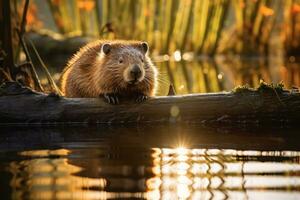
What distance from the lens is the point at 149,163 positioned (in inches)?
205

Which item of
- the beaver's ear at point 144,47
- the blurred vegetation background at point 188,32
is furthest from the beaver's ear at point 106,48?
the blurred vegetation background at point 188,32

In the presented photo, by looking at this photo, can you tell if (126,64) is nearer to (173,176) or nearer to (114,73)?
(114,73)

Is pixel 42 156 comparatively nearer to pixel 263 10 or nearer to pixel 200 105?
pixel 200 105

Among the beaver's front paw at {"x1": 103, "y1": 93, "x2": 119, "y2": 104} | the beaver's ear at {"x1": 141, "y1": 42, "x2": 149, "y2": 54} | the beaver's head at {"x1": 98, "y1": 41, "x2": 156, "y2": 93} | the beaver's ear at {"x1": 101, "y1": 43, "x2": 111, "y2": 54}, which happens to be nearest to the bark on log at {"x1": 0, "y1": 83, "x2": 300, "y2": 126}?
the beaver's front paw at {"x1": 103, "y1": 93, "x2": 119, "y2": 104}

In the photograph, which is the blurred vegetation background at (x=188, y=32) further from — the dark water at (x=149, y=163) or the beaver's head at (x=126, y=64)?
the dark water at (x=149, y=163)

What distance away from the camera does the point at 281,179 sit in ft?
15.2

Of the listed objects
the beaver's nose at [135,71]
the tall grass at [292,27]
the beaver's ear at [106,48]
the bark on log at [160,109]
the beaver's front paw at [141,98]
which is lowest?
the bark on log at [160,109]

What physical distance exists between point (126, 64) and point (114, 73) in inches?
7.2

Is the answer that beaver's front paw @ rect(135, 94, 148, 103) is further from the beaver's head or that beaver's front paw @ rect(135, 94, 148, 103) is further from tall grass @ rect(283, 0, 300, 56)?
tall grass @ rect(283, 0, 300, 56)

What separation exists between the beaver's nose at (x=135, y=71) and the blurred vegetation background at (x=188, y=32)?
357 inches

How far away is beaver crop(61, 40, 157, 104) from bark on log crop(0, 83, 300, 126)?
15 cm

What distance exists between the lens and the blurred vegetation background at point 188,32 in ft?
61.4

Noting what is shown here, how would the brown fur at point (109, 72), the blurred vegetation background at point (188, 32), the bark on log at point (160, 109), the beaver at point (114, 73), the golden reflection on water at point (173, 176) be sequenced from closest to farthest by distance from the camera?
the golden reflection on water at point (173, 176)
the bark on log at point (160, 109)
the beaver at point (114, 73)
the brown fur at point (109, 72)
the blurred vegetation background at point (188, 32)

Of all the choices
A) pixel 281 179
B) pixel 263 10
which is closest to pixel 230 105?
pixel 281 179
